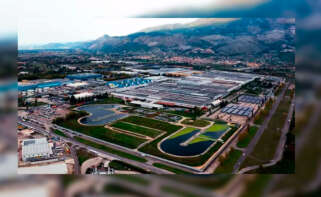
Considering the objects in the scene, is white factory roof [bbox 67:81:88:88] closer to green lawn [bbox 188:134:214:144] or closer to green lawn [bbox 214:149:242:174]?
green lawn [bbox 188:134:214:144]

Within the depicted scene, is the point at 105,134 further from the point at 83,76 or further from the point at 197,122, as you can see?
the point at 83,76

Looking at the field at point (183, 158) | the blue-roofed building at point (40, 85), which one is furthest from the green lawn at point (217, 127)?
the blue-roofed building at point (40, 85)

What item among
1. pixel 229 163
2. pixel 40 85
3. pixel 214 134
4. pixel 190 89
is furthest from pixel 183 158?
pixel 40 85

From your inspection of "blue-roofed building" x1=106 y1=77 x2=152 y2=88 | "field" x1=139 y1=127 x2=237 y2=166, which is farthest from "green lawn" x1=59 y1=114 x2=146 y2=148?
"blue-roofed building" x1=106 y1=77 x2=152 y2=88

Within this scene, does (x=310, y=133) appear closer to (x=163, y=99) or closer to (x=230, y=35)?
(x=163, y=99)

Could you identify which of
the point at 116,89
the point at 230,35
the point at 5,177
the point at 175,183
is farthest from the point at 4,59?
the point at 230,35

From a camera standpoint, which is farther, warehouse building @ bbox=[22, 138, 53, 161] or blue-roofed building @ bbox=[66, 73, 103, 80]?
blue-roofed building @ bbox=[66, 73, 103, 80]
